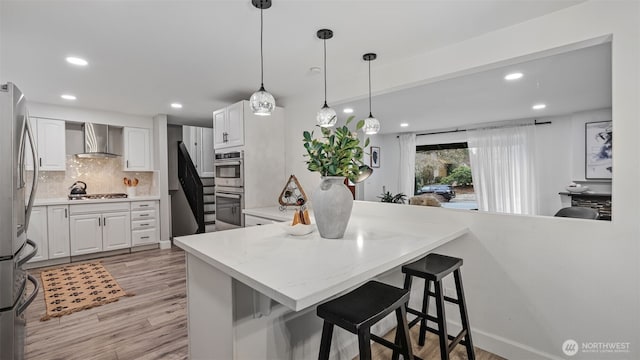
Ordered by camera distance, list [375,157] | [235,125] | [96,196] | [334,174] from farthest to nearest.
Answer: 1. [375,157]
2. [96,196]
3. [235,125]
4. [334,174]

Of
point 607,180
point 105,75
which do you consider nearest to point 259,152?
point 105,75

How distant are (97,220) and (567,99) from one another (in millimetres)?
6606

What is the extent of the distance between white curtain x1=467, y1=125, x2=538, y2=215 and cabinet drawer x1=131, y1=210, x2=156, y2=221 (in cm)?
558

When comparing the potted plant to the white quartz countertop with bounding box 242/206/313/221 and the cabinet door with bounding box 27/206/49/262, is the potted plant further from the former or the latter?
the cabinet door with bounding box 27/206/49/262

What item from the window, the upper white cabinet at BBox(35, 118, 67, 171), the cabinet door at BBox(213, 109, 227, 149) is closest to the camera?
the cabinet door at BBox(213, 109, 227, 149)

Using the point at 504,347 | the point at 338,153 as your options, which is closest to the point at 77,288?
the point at 338,153

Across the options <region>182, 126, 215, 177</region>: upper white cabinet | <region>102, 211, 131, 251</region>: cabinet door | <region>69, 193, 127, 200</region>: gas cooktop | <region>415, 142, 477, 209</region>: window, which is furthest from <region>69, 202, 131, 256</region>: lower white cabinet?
<region>415, 142, 477, 209</region>: window

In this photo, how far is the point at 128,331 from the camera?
2.26 m

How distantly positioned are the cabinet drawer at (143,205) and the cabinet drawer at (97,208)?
3.7 inches

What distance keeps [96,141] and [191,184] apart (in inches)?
65.2

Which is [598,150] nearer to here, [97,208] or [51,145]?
→ [97,208]

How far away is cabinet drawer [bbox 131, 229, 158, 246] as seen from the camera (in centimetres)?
454

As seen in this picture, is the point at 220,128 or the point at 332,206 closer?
the point at 332,206

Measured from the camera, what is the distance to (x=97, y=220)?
422 cm
